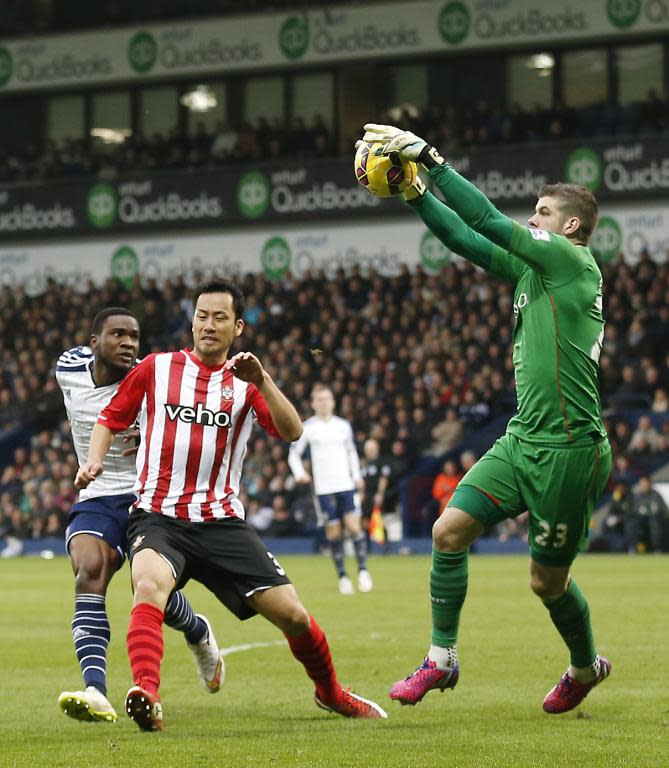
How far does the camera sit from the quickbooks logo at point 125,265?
34.9m

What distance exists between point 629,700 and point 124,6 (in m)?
31.4

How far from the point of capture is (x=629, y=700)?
26.3 ft

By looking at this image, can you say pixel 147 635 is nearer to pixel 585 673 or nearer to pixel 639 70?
pixel 585 673

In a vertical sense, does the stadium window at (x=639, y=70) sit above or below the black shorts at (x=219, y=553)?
above

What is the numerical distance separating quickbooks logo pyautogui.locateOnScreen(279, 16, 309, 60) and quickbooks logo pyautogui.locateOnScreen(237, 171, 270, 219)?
2.84 meters

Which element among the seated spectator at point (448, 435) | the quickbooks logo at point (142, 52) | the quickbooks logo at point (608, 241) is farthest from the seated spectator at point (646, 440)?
the quickbooks logo at point (142, 52)

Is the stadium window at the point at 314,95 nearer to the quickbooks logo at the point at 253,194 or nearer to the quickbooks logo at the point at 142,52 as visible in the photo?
the quickbooks logo at the point at 253,194

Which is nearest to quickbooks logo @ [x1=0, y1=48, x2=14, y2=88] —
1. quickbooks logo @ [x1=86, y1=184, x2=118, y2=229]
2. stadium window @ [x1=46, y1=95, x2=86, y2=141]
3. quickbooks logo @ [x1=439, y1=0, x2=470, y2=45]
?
stadium window @ [x1=46, y1=95, x2=86, y2=141]

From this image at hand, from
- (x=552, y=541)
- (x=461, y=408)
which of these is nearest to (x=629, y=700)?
(x=552, y=541)

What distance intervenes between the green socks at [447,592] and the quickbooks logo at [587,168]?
23534 mm

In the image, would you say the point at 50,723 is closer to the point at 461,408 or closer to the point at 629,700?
the point at 629,700

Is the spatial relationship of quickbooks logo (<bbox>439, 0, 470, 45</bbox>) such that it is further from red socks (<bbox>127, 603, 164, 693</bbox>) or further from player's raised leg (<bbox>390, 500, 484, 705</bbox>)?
red socks (<bbox>127, 603, 164, 693</bbox>)

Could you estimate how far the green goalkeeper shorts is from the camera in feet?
22.5

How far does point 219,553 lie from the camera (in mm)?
6949
